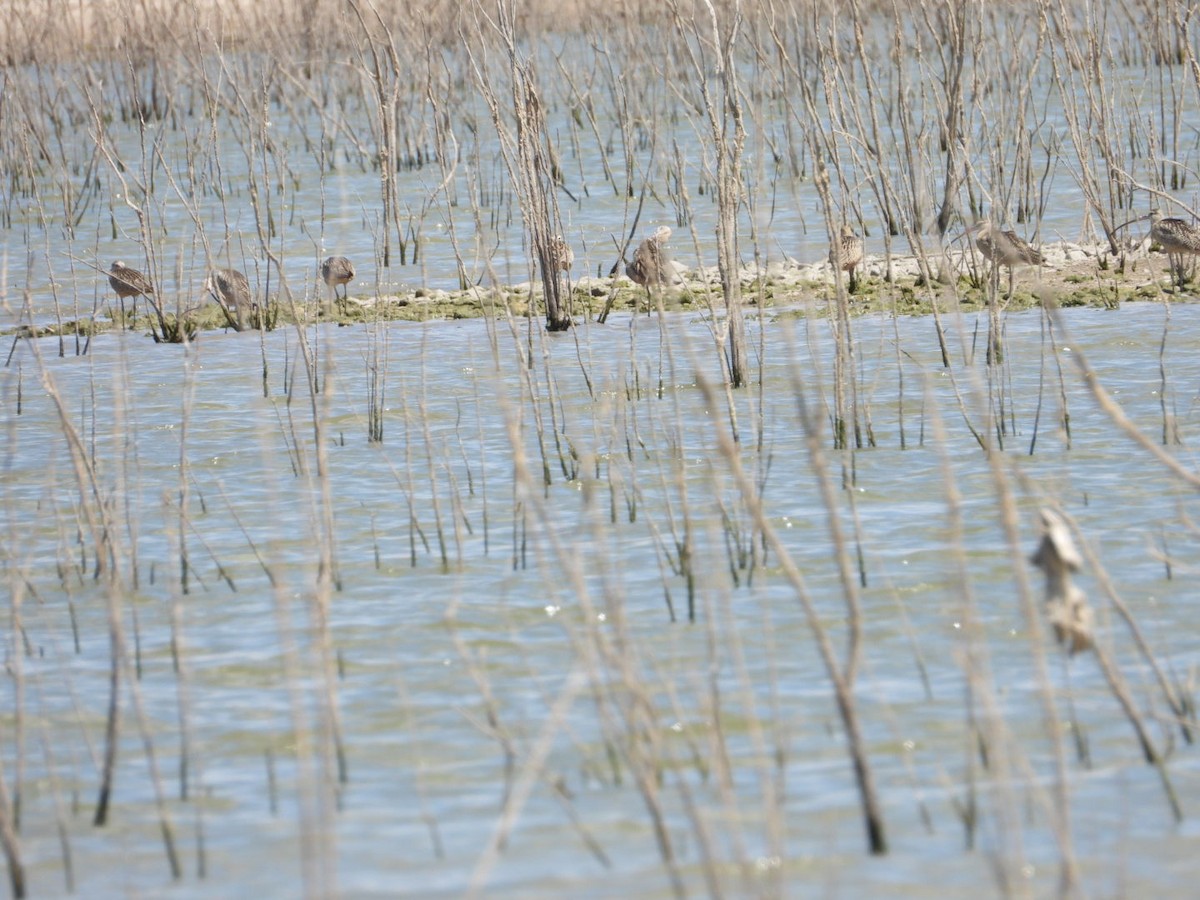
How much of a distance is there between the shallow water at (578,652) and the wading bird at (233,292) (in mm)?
1160

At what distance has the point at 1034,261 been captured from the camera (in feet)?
22.8

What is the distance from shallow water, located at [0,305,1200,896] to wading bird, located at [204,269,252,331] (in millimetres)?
1160

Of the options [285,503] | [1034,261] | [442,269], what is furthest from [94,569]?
[442,269]

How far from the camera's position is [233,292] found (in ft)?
24.6

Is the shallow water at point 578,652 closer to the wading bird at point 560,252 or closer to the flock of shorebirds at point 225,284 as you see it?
the wading bird at point 560,252

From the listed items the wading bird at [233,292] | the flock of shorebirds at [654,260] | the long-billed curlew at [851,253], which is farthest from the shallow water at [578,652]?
the wading bird at [233,292]

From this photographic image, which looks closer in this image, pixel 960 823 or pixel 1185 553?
pixel 960 823

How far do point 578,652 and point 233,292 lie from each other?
5.21 meters

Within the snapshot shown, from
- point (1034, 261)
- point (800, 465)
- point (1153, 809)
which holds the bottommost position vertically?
point (1153, 809)

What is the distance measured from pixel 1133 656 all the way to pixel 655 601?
1.10 meters

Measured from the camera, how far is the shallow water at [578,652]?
2.62 meters

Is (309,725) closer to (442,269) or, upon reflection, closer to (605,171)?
(442,269)

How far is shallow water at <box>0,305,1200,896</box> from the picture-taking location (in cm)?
262

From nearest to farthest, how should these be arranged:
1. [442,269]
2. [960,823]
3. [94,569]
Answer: [960,823] → [94,569] → [442,269]
